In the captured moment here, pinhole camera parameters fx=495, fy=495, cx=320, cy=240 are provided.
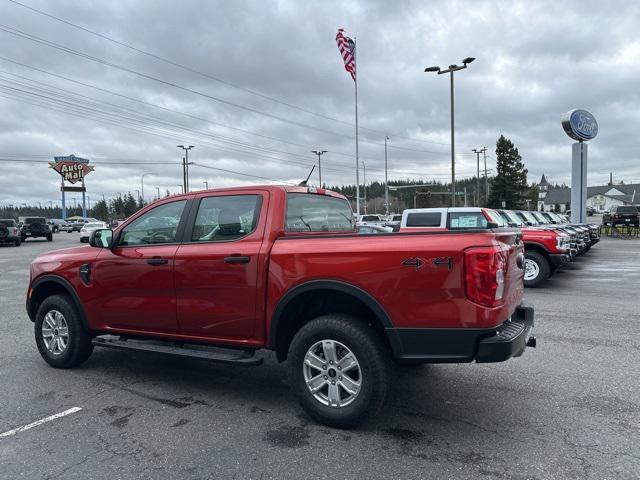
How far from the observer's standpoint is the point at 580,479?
2.99m

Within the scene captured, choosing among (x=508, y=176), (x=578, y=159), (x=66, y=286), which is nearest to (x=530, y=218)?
(x=578, y=159)

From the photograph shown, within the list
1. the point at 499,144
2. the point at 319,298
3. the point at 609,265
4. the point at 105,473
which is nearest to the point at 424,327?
the point at 319,298

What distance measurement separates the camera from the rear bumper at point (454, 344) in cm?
336

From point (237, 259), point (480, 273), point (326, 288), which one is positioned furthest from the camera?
point (237, 259)

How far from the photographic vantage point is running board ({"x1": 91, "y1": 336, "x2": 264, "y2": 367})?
410 cm

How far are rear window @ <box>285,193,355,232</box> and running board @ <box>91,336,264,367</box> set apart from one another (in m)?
1.15

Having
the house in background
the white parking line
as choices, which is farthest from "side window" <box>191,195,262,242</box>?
the house in background

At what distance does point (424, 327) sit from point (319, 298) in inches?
37.9

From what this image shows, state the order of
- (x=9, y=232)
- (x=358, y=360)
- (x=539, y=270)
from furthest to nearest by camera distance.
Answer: (x=9, y=232) < (x=539, y=270) < (x=358, y=360)

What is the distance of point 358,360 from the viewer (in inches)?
143

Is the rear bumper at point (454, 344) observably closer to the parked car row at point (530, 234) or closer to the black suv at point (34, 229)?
the parked car row at point (530, 234)

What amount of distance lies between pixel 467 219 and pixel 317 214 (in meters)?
7.67

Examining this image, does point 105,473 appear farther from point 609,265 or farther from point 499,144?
point 499,144

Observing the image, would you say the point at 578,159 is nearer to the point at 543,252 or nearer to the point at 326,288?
the point at 543,252
